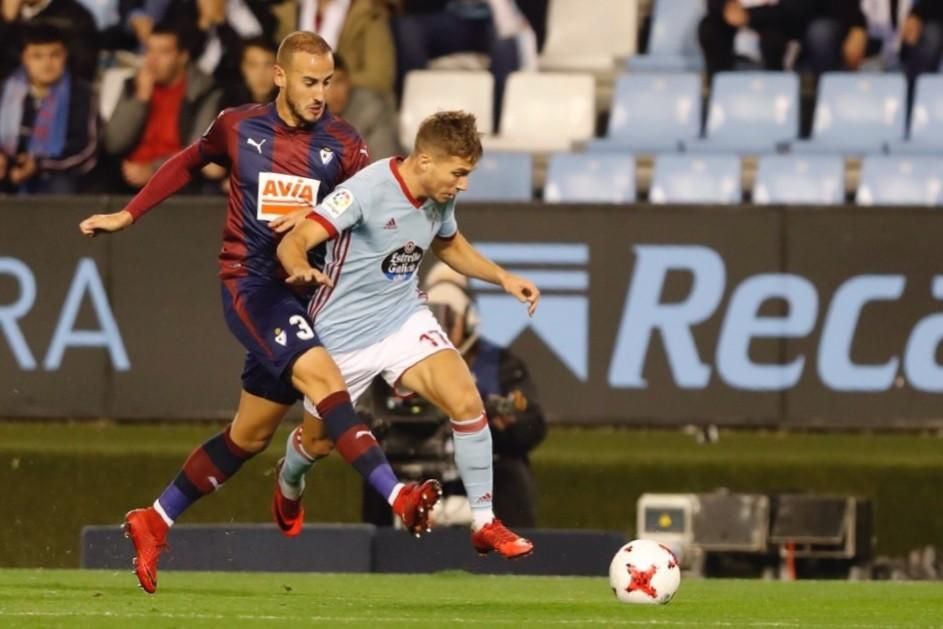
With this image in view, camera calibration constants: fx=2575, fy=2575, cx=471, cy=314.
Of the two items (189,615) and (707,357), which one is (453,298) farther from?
(189,615)

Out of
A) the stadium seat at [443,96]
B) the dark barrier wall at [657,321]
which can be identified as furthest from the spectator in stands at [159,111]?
the stadium seat at [443,96]

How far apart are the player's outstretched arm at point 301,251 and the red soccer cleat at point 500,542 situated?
1070mm

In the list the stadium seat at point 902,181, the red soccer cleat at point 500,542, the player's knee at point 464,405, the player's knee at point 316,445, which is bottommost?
the red soccer cleat at point 500,542

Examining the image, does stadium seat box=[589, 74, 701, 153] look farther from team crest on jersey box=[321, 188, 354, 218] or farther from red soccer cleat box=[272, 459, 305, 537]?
team crest on jersey box=[321, 188, 354, 218]

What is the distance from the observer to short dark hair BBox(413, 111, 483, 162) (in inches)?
372

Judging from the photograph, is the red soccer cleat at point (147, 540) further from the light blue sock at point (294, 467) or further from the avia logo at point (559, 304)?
the avia logo at point (559, 304)

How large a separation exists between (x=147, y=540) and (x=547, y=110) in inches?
291

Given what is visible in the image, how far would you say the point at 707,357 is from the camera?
14375 millimetres

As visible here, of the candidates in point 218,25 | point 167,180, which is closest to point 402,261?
point 167,180

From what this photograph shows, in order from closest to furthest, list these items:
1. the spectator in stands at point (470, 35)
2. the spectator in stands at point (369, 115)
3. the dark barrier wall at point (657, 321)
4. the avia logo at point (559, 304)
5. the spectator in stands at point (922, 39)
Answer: the dark barrier wall at point (657, 321) < the avia logo at point (559, 304) < the spectator in stands at point (369, 115) < the spectator in stands at point (922, 39) < the spectator in stands at point (470, 35)

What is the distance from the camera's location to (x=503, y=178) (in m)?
16.0

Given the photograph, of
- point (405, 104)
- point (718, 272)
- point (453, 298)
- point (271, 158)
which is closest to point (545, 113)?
point (405, 104)

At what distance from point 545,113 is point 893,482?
4.09 metres

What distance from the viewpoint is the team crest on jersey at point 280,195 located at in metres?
9.98
